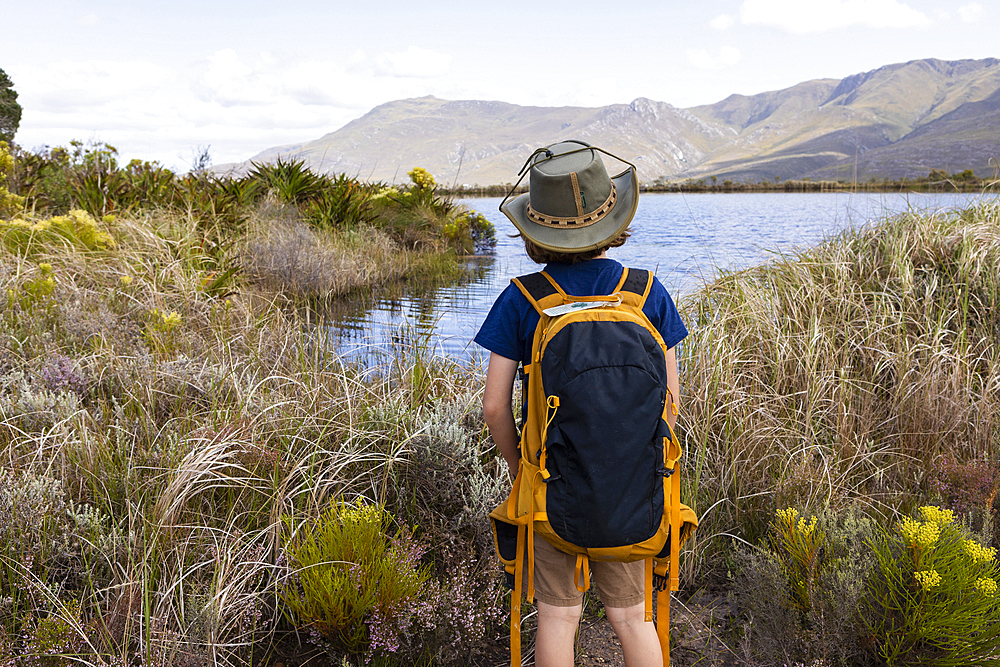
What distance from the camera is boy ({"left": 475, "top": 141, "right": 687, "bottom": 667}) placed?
5.33 ft

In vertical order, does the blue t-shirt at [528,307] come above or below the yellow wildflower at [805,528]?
above

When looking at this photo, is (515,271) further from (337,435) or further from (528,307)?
(528,307)

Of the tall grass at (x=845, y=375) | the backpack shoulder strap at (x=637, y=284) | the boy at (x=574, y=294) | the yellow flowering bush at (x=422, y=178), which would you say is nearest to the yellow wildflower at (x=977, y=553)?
the tall grass at (x=845, y=375)

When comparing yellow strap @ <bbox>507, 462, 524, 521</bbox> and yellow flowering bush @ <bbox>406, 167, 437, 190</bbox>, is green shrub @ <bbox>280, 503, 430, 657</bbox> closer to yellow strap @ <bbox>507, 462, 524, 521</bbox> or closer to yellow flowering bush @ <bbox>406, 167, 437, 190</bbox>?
yellow strap @ <bbox>507, 462, 524, 521</bbox>

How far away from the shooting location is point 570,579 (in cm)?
162

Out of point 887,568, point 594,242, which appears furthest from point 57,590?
point 887,568

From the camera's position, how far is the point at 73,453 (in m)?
2.51

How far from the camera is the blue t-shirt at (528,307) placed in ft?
5.39

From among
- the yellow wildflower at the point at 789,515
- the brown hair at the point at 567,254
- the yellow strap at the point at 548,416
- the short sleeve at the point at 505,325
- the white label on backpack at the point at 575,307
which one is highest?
the brown hair at the point at 567,254

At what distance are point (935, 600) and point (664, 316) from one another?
1239mm

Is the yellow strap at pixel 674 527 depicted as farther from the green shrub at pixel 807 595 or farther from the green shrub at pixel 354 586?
the green shrub at pixel 354 586

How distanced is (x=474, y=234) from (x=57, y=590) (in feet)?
46.8

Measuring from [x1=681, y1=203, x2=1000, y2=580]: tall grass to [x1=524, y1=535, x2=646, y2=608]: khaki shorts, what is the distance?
3.24ft

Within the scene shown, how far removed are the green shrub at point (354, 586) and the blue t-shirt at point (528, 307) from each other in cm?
76
